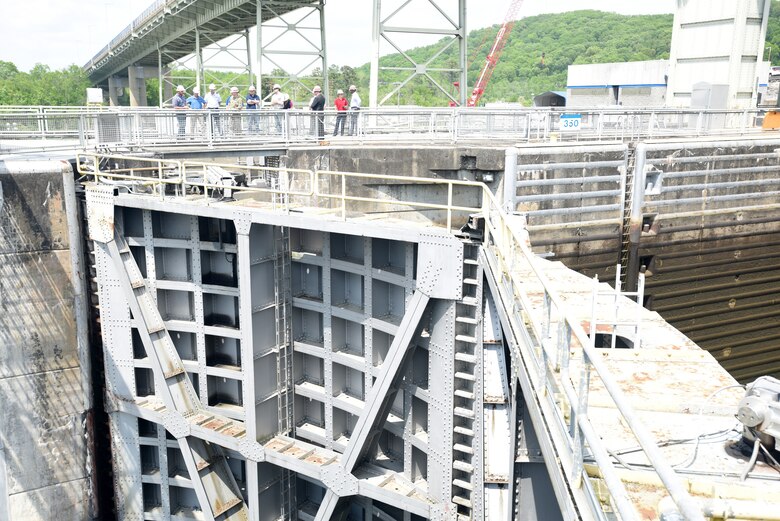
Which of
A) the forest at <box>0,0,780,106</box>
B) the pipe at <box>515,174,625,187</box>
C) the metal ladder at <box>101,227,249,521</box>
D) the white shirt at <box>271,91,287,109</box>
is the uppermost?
the forest at <box>0,0,780,106</box>

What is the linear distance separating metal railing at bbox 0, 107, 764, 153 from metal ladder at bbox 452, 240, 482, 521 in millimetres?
8827

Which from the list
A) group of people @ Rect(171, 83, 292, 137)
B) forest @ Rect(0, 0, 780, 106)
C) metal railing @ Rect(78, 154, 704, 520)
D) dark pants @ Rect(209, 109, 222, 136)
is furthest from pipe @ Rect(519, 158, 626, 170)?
forest @ Rect(0, 0, 780, 106)

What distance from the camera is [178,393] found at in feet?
39.5

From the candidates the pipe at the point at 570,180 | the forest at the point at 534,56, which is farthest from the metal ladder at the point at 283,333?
the forest at the point at 534,56

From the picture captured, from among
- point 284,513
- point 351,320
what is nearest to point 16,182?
point 351,320

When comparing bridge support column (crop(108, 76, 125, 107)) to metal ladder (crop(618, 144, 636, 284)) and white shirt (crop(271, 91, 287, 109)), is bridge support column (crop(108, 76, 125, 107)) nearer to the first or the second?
white shirt (crop(271, 91, 287, 109))

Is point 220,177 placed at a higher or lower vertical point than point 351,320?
higher

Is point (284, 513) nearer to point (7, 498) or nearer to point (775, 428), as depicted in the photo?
point (7, 498)

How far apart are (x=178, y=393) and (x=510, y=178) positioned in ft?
24.1

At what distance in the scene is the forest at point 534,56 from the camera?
385ft

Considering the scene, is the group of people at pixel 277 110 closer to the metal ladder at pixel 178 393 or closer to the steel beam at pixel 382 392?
the metal ladder at pixel 178 393

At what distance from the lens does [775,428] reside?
4285mm

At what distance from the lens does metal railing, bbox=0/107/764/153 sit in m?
16.5

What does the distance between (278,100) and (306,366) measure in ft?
32.6
